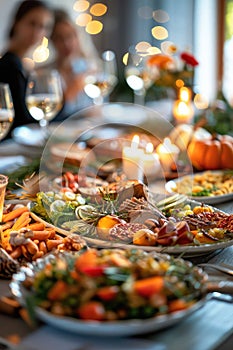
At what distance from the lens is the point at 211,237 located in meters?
1.30

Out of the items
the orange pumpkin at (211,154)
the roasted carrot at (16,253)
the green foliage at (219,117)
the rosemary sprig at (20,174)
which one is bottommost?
the green foliage at (219,117)

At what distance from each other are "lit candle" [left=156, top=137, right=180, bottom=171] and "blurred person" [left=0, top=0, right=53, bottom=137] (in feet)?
4.76

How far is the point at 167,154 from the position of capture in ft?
6.63

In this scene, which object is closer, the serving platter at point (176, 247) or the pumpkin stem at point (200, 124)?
the serving platter at point (176, 247)

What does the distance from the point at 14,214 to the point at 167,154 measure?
28.8 inches

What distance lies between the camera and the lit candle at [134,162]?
1764 millimetres

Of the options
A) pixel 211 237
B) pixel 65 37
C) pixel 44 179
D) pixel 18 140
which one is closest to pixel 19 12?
pixel 65 37

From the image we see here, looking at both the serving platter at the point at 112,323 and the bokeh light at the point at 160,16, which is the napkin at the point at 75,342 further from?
the bokeh light at the point at 160,16

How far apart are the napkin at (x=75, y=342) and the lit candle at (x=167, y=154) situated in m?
1.07

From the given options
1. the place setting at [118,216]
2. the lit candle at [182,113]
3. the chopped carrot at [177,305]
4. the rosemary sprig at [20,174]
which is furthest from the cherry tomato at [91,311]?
the lit candle at [182,113]

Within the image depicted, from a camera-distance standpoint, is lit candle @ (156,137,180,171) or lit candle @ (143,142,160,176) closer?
lit candle @ (143,142,160,176)

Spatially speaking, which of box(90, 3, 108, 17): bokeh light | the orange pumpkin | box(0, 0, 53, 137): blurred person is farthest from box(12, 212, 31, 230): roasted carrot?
box(90, 3, 108, 17): bokeh light

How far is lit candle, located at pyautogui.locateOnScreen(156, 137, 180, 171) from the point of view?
6.49 feet

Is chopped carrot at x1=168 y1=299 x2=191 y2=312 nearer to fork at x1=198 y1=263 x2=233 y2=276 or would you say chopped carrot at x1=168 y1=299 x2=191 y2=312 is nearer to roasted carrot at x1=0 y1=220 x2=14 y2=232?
fork at x1=198 y1=263 x2=233 y2=276
